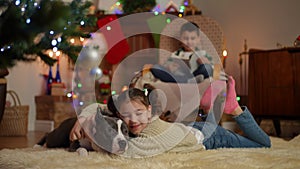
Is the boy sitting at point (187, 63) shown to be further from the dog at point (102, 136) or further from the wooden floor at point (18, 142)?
the dog at point (102, 136)

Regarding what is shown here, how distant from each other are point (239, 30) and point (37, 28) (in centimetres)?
256

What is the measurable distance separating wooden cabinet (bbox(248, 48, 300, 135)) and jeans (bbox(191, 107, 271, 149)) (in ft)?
2.72

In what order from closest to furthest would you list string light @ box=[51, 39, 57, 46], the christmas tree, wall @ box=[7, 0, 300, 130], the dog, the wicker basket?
1. the christmas tree
2. string light @ box=[51, 39, 57, 46]
3. the dog
4. the wicker basket
5. wall @ box=[7, 0, 300, 130]

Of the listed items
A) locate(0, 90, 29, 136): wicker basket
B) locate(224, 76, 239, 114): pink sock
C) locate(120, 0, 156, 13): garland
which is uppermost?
locate(120, 0, 156, 13): garland

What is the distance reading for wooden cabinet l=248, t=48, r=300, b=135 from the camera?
224 centimetres

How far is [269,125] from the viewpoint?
2543mm

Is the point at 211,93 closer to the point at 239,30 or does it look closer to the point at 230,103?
the point at 230,103

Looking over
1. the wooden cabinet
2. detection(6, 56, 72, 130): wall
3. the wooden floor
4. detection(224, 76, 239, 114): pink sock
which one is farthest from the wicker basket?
detection(224, 76, 239, 114): pink sock

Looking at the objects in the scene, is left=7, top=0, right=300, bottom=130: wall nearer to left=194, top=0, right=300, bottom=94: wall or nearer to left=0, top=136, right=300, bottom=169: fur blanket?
left=194, top=0, right=300, bottom=94: wall

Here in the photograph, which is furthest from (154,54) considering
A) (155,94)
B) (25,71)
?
(155,94)

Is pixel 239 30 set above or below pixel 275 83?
above

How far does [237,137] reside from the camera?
1508 mm

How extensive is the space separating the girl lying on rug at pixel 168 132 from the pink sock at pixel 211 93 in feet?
1.03

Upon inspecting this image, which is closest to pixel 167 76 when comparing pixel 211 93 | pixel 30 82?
pixel 211 93
